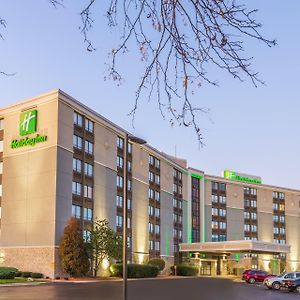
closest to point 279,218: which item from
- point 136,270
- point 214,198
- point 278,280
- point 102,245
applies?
point 214,198

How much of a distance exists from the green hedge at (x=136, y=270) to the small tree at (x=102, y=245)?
2511 millimetres

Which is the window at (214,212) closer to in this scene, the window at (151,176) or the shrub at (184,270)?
the shrub at (184,270)

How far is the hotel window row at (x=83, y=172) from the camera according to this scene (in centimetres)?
6650

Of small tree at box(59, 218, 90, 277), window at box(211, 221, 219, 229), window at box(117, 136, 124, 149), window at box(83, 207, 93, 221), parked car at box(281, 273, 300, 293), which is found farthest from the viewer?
window at box(211, 221, 219, 229)

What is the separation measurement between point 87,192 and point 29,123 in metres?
11.1

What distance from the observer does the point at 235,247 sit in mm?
92250

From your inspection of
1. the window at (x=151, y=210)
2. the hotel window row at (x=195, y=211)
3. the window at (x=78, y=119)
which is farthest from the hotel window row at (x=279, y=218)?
the window at (x=78, y=119)

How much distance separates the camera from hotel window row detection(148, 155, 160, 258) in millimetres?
87625

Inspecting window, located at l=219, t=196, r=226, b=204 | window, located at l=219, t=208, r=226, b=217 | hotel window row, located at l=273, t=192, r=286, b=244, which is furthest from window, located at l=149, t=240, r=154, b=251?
hotel window row, located at l=273, t=192, r=286, b=244

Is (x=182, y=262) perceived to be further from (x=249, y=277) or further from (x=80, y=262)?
(x=80, y=262)

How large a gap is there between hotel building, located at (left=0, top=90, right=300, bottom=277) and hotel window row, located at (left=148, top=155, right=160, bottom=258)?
16 centimetres

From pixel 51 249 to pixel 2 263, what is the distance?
733 centimetres

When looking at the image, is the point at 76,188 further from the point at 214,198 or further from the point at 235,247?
the point at 214,198

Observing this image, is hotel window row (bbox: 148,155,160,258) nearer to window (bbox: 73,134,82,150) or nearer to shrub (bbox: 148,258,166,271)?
shrub (bbox: 148,258,166,271)
